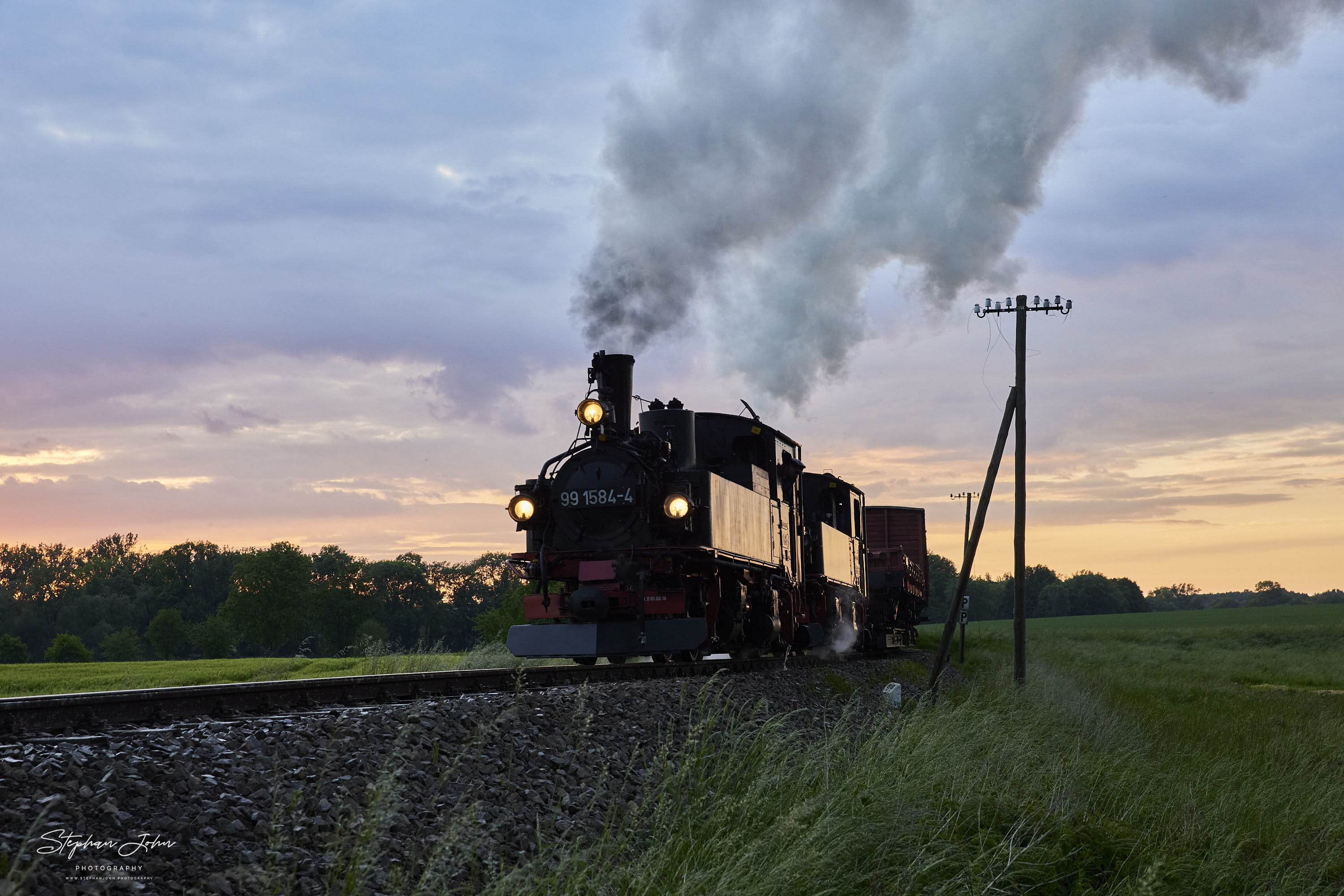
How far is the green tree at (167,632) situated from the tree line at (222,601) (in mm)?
89

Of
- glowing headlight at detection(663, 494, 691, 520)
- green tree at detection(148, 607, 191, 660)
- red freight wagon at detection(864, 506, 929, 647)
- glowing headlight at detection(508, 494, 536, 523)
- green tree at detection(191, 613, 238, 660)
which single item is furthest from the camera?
green tree at detection(148, 607, 191, 660)

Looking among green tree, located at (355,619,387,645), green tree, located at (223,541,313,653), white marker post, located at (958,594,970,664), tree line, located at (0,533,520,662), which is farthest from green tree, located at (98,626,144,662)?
white marker post, located at (958,594,970,664)

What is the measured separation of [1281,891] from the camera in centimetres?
711

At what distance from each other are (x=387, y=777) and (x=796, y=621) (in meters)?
13.8

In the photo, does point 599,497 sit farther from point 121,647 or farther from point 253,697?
point 121,647

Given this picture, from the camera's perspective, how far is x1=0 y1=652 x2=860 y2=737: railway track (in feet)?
18.2

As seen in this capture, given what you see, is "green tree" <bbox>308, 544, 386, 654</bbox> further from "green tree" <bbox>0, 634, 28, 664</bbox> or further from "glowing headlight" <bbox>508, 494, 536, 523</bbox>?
"glowing headlight" <bbox>508, 494, 536, 523</bbox>

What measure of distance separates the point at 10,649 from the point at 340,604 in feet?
64.2

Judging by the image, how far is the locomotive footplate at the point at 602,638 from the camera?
11.8m

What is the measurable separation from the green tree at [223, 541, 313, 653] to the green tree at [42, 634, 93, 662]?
8.99 meters

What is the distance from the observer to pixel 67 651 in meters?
59.4

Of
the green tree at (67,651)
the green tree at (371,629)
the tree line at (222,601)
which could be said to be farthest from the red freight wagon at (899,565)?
the green tree at (67,651)

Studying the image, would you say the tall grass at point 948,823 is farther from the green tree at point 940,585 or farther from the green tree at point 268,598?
the green tree at point 940,585

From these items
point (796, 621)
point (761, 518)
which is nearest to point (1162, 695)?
point (796, 621)
